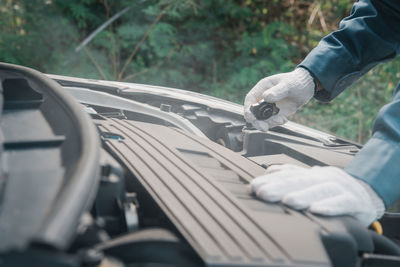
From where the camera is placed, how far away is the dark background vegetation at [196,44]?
528cm

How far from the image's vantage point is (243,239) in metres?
0.76

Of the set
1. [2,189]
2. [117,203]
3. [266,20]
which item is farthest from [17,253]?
[266,20]

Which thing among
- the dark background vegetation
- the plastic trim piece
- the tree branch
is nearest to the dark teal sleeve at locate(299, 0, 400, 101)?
the plastic trim piece

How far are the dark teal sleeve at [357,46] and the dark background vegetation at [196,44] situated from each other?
3.80 metres

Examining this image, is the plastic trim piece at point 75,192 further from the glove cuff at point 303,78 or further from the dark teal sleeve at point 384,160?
the glove cuff at point 303,78

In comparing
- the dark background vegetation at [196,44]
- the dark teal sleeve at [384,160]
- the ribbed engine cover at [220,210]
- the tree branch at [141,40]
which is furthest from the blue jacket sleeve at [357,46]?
the tree branch at [141,40]

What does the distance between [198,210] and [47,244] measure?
1.20 feet

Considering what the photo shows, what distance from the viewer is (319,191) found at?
3.19 feet

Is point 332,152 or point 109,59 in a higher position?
point 109,59

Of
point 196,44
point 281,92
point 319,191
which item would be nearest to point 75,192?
point 319,191

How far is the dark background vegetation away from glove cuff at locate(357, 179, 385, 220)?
14.8 ft

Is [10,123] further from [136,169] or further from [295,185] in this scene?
[295,185]

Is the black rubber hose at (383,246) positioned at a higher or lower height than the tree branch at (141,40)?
lower

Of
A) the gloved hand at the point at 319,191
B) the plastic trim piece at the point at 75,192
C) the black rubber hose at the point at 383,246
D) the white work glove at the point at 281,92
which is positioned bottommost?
the black rubber hose at the point at 383,246
